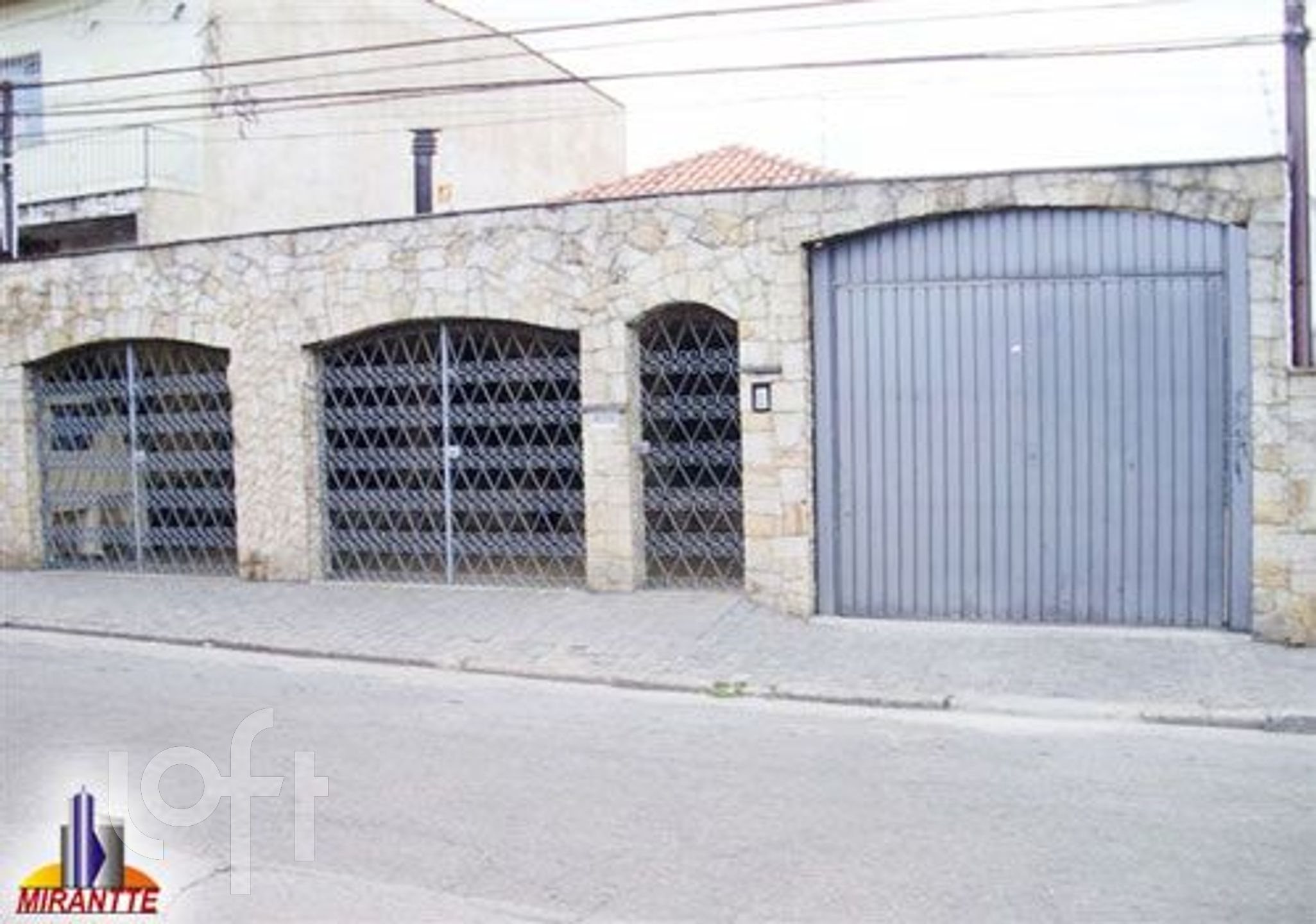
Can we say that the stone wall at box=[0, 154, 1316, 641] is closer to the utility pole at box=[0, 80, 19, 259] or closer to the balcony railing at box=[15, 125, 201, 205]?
the utility pole at box=[0, 80, 19, 259]

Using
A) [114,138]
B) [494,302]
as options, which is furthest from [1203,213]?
[114,138]

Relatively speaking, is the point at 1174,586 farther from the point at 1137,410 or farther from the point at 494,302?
the point at 494,302

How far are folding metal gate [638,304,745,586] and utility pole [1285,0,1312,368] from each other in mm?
4315

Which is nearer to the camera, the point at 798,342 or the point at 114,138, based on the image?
the point at 798,342

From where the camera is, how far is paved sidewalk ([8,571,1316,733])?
793cm

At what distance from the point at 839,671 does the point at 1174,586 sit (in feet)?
9.35

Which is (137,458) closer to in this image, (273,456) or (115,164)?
(273,456)

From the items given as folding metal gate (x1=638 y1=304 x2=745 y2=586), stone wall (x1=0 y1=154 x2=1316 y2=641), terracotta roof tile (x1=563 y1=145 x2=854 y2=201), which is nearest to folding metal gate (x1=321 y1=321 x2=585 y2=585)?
stone wall (x1=0 y1=154 x2=1316 y2=641)

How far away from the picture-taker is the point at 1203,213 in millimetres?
9305

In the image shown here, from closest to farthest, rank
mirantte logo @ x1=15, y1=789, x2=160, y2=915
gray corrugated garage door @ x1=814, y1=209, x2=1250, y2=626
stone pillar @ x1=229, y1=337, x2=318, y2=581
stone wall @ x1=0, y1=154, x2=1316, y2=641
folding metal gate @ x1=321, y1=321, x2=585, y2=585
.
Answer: mirantte logo @ x1=15, y1=789, x2=160, y2=915, stone wall @ x1=0, y1=154, x2=1316, y2=641, gray corrugated garage door @ x1=814, y1=209, x2=1250, y2=626, folding metal gate @ x1=321, y1=321, x2=585, y2=585, stone pillar @ x1=229, y1=337, x2=318, y2=581

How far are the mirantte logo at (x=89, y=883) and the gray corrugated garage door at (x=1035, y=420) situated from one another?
6527 millimetres

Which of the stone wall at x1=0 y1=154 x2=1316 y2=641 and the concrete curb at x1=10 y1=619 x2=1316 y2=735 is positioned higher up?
the stone wall at x1=0 y1=154 x2=1316 y2=641

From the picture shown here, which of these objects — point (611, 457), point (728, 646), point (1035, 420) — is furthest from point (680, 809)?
point (611, 457)

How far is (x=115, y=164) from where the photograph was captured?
58.5 ft
